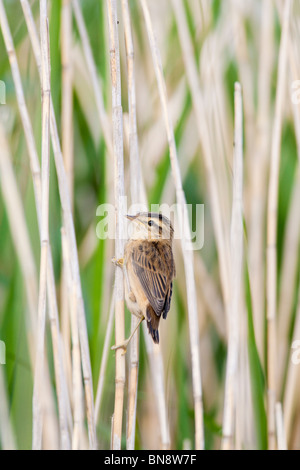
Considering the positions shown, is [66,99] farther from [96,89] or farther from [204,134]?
[204,134]

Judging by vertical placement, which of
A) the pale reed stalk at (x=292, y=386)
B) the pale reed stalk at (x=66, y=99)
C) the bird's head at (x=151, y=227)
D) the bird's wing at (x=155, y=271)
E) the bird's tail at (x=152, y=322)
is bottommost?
the pale reed stalk at (x=292, y=386)

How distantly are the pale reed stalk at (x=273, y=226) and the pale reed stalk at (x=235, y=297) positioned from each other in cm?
20

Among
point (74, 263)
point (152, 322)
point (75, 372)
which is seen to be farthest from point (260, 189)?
point (75, 372)

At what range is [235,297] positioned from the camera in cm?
174

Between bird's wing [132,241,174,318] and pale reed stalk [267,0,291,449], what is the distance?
0.37m

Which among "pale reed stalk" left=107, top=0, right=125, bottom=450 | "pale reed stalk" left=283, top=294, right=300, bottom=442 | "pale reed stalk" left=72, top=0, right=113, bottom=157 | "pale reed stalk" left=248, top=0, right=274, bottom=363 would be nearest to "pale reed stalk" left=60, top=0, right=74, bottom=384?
"pale reed stalk" left=72, top=0, right=113, bottom=157

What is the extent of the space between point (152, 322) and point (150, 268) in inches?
8.1

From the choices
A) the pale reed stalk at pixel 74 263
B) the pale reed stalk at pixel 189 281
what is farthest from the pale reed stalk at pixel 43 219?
the pale reed stalk at pixel 189 281

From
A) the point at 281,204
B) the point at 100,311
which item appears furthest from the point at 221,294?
the point at 100,311

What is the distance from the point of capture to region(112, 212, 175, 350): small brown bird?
71.3 inches

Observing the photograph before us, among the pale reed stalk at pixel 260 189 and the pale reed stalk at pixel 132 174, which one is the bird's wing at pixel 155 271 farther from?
the pale reed stalk at pixel 260 189

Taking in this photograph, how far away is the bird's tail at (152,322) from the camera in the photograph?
1739 mm

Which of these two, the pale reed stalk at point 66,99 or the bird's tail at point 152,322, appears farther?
the pale reed stalk at point 66,99

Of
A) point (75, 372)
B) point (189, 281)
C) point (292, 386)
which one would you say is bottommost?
point (292, 386)
